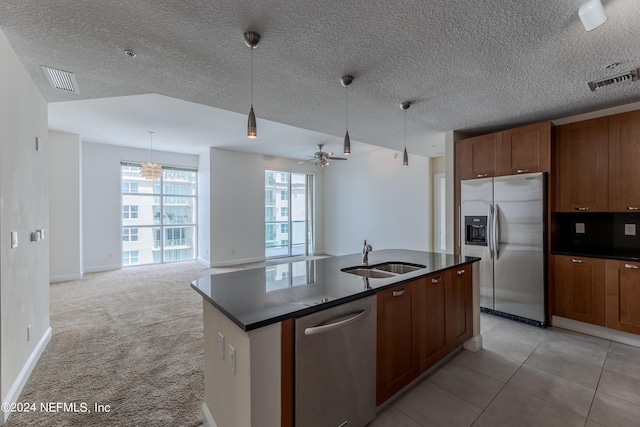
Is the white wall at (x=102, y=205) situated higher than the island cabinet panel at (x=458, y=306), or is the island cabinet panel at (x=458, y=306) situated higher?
the white wall at (x=102, y=205)

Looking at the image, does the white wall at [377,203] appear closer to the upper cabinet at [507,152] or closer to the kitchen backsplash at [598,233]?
the upper cabinet at [507,152]

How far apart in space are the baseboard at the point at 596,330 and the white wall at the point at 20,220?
520 cm

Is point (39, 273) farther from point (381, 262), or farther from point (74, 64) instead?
point (381, 262)

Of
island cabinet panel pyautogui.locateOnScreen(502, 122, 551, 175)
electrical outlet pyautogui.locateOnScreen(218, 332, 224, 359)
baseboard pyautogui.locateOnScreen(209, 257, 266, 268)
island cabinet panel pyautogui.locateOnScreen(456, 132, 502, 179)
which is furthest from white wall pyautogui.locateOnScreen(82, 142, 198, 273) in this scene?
island cabinet panel pyautogui.locateOnScreen(502, 122, 551, 175)

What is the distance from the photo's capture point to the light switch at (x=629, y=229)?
3.22 metres

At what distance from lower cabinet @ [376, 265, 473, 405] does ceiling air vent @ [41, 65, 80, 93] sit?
311 centimetres

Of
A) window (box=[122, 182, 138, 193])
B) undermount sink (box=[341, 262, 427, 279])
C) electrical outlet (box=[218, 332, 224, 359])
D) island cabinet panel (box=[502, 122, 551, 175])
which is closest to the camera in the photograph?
electrical outlet (box=[218, 332, 224, 359])

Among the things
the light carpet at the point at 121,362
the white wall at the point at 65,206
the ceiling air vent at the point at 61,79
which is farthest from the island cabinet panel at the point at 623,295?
the white wall at the point at 65,206

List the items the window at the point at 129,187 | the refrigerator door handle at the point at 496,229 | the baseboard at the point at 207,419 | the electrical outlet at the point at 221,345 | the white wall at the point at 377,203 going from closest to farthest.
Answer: the electrical outlet at the point at 221,345
the baseboard at the point at 207,419
the refrigerator door handle at the point at 496,229
the white wall at the point at 377,203
the window at the point at 129,187

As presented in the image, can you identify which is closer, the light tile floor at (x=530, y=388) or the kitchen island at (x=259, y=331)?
the kitchen island at (x=259, y=331)

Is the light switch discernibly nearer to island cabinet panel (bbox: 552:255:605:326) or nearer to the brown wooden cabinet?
the brown wooden cabinet

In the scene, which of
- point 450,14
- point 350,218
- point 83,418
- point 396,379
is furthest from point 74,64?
point 350,218

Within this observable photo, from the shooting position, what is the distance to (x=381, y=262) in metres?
2.72

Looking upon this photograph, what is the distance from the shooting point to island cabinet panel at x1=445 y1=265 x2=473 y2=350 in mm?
2492
